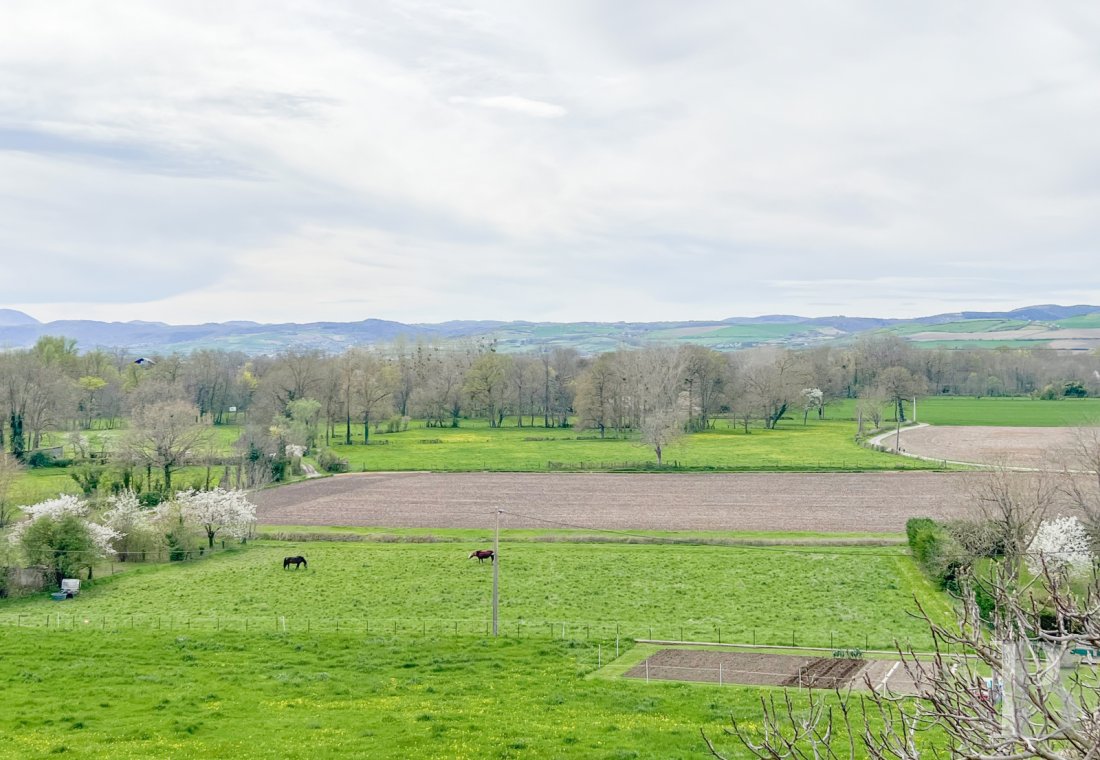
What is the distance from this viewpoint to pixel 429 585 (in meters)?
42.0

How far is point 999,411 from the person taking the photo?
420 feet

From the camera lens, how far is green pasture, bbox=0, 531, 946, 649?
1362 inches

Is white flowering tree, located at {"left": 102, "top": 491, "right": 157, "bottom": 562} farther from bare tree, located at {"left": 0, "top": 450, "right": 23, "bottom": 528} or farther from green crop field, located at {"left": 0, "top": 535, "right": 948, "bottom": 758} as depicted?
bare tree, located at {"left": 0, "top": 450, "right": 23, "bottom": 528}

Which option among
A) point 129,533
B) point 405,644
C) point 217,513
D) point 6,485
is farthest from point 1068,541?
point 6,485

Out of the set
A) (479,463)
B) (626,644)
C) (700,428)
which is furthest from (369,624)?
(700,428)

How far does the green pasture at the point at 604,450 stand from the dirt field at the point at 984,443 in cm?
572

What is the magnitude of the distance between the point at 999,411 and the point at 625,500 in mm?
85763

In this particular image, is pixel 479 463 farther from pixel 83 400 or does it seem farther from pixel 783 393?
pixel 83 400

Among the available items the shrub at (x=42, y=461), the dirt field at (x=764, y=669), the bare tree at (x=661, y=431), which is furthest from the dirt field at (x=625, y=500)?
the shrub at (x=42, y=461)

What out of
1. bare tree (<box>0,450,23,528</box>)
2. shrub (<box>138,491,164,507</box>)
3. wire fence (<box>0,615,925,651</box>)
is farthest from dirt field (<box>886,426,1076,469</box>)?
bare tree (<box>0,450,23,528</box>)

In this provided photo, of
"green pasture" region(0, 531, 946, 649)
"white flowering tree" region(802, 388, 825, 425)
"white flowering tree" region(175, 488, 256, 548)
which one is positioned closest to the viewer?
"green pasture" region(0, 531, 946, 649)

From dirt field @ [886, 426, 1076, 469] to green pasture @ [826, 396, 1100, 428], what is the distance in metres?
6.71

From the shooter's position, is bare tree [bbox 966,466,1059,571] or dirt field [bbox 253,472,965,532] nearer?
bare tree [bbox 966,466,1059,571]

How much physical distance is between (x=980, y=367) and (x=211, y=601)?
155618 millimetres
